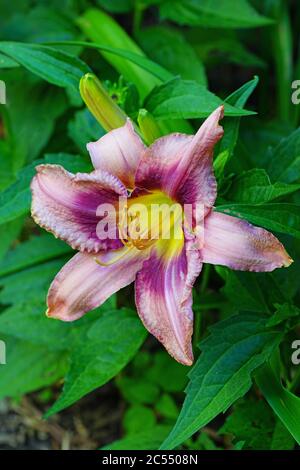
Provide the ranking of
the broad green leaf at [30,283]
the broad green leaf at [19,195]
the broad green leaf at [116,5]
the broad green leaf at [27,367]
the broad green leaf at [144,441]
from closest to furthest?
the broad green leaf at [19,195], the broad green leaf at [144,441], the broad green leaf at [30,283], the broad green leaf at [27,367], the broad green leaf at [116,5]

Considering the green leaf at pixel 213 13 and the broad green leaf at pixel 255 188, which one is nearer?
the broad green leaf at pixel 255 188

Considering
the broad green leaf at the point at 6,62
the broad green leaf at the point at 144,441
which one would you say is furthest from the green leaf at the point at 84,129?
the broad green leaf at the point at 144,441

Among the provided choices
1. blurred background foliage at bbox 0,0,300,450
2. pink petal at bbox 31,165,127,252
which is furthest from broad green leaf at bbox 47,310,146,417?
pink petal at bbox 31,165,127,252

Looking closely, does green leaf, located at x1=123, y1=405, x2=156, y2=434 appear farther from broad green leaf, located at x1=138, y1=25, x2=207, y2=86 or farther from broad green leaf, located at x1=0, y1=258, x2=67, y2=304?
broad green leaf, located at x1=138, y1=25, x2=207, y2=86

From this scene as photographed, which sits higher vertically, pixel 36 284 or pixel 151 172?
pixel 151 172

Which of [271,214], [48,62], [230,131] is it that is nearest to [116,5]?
[48,62]

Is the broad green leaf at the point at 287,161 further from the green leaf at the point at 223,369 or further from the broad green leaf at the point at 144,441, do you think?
the broad green leaf at the point at 144,441
